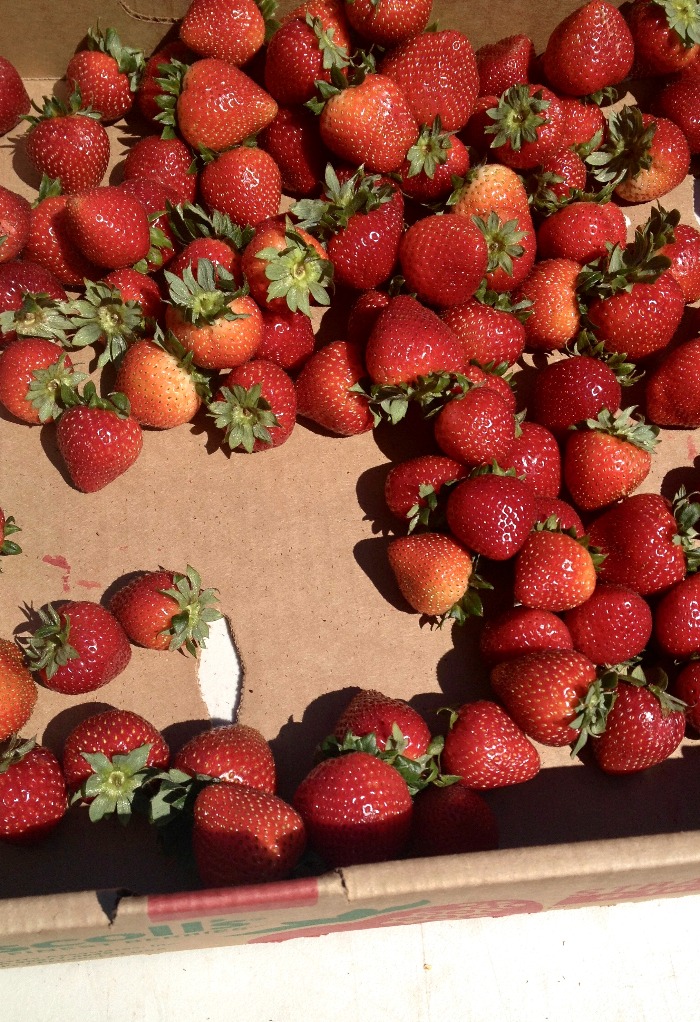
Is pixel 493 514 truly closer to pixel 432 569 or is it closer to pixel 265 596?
pixel 432 569

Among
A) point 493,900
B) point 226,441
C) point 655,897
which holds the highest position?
point 226,441

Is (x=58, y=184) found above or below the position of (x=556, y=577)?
above

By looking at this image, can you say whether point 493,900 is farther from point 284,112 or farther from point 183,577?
point 284,112

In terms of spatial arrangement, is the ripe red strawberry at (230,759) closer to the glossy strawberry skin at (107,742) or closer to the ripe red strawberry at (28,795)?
the glossy strawberry skin at (107,742)

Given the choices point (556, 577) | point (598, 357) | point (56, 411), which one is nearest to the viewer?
point (556, 577)

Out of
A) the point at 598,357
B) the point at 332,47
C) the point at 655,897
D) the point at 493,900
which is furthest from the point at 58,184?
the point at 655,897

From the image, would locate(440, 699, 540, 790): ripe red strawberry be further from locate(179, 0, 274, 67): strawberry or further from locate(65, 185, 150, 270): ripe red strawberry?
locate(179, 0, 274, 67): strawberry

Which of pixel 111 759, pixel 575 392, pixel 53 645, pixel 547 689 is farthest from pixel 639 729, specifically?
pixel 53 645

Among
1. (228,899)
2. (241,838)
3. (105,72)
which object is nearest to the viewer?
(228,899)
